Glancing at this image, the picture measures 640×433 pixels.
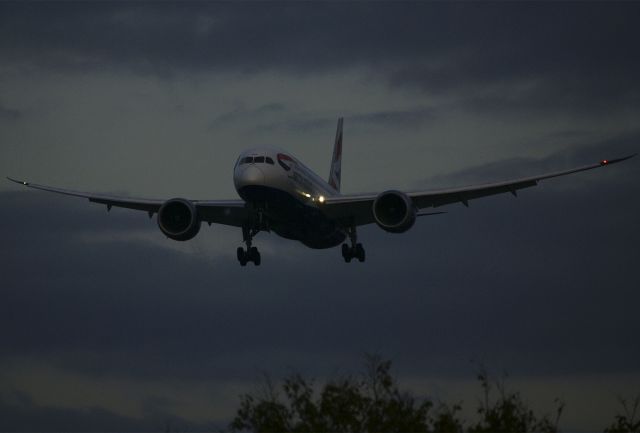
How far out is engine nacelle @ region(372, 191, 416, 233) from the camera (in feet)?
197

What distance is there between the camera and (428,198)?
62.0m

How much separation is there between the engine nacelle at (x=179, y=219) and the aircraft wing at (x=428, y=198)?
19.0ft

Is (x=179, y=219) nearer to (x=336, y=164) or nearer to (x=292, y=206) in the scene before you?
(x=292, y=206)

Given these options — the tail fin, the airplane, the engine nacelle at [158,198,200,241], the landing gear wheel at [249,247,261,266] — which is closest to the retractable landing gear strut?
the airplane

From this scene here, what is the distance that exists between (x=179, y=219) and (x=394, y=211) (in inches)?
374

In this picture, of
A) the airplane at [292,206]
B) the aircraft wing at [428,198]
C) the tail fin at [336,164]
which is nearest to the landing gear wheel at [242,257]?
the airplane at [292,206]

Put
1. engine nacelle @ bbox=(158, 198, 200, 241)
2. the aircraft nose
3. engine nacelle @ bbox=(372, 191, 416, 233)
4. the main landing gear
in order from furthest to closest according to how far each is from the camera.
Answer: the main landing gear, engine nacelle @ bbox=(158, 198, 200, 241), engine nacelle @ bbox=(372, 191, 416, 233), the aircraft nose

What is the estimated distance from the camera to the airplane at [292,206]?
5791 centimetres

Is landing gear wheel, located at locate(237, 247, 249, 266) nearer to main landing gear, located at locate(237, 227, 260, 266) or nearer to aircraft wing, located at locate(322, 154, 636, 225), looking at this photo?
main landing gear, located at locate(237, 227, 260, 266)

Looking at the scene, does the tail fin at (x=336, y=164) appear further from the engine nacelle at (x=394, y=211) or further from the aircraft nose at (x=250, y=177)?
the aircraft nose at (x=250, y=177)

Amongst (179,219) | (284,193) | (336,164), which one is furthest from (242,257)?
(336,164)

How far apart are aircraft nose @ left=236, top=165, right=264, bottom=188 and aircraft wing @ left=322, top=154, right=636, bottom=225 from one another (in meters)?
5.50

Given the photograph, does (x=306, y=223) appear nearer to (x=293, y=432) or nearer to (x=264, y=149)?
(x=264, y=149)

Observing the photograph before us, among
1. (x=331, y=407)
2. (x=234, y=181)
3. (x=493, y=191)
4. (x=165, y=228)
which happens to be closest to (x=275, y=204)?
(x=234, y=181)
